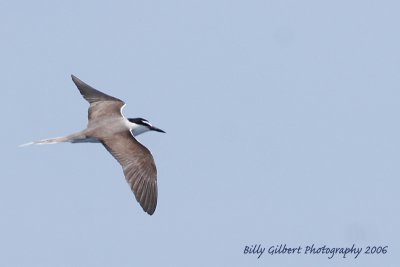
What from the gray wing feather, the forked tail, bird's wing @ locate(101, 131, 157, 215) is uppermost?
the gray wing feather

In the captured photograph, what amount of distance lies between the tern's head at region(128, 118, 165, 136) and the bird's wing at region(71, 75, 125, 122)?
1.41 feet

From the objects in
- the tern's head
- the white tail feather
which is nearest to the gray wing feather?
the tern's head

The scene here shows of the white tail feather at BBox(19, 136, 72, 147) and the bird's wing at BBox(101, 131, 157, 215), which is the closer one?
the bird's wing at BBox(101, 131, 157, 215)

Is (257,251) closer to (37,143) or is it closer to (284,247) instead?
(284,247)

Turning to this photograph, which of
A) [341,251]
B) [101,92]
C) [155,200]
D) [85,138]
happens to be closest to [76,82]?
[101,92]

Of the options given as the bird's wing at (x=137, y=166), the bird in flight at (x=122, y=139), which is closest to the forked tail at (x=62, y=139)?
the bird in flight at (x=122, y=139)

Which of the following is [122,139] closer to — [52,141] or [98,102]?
[52,141]

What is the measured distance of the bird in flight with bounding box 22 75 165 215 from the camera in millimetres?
27953

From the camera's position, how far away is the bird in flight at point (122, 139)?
91.7 feet

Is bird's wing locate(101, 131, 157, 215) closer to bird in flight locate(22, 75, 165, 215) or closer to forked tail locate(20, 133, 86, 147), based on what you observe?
bird in flight locate(22, 75, 165, 215)

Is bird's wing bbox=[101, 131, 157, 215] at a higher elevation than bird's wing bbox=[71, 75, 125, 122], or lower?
lower

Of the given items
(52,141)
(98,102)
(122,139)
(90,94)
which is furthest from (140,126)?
(52,141)

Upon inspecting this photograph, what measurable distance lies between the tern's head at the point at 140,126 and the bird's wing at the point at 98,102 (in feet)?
1.41

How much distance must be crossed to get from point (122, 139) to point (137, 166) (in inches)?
36.0
